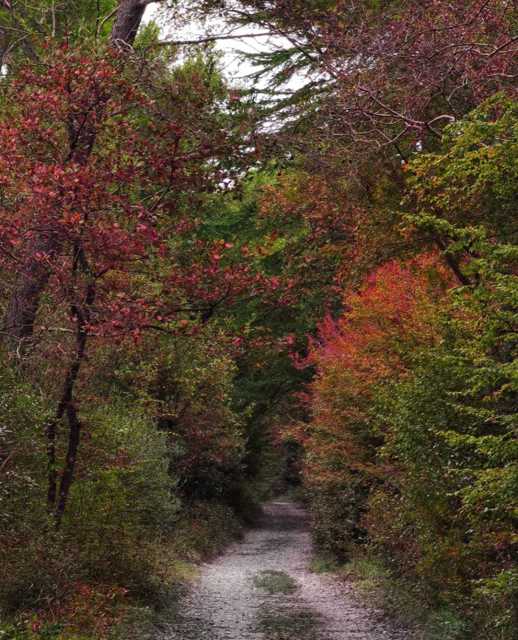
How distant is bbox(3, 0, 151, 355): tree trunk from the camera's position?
37.9 feet

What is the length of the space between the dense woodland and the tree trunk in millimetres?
40

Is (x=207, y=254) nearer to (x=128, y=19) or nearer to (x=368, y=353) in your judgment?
(x=128, y=19)

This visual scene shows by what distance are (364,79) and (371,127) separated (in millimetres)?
1400

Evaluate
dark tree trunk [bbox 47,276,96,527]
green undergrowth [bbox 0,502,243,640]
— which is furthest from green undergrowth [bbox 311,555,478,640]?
dark tree trunk [bbox 47,276,96,527]

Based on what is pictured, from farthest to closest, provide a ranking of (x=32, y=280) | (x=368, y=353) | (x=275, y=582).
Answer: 1. (x=275, y=582)
2. (x=368, y=353)
3. (x=32, y=280)

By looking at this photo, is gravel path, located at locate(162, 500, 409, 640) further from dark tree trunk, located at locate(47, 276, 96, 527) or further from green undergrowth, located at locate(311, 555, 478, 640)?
dark tree trunk, located at locate(47, 276, 96, 527)

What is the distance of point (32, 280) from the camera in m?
11.5

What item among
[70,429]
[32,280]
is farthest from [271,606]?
[32,280]

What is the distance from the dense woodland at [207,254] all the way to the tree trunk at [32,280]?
0.04 metres

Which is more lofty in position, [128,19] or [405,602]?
[128,19]

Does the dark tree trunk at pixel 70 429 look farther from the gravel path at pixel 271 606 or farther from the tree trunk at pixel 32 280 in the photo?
the gravel path at pixel 271 606

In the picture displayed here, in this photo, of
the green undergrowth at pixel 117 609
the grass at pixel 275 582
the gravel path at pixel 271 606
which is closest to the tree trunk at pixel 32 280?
the green undergrowth at pixel 117 609

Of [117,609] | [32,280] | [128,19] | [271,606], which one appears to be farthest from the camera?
[271,606]

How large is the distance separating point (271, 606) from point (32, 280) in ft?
27.8
